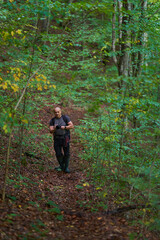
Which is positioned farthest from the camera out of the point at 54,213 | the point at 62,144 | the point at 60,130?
the point at 62,144

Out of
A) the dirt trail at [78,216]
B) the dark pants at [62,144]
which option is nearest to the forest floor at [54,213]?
the dirt trail at [78,216]

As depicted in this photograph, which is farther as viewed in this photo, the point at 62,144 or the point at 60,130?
the point at 62,144

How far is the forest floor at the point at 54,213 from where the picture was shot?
137 inches

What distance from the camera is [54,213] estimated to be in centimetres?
442

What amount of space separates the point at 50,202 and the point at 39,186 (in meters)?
1.09

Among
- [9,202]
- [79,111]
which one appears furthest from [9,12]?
[79,111]

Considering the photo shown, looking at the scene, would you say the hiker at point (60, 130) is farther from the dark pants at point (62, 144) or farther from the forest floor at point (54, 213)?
the forest floor at point (54, 213)

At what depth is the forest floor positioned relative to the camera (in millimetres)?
3486

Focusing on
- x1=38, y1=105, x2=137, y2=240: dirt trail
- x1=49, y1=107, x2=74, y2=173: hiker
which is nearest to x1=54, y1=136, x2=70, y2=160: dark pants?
x1=49, y1=107, x2=74, y2=173: hiker

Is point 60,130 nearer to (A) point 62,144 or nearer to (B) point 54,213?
(A) point 62,144

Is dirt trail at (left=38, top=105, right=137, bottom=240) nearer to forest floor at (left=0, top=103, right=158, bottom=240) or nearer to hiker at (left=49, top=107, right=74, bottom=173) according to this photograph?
forest floor at (left=0, top=103, right=158, bottom=240)

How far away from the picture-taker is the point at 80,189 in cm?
616

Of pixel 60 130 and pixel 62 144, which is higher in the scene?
pixel 60 130

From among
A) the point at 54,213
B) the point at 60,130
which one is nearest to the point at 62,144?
the point at 60,130
